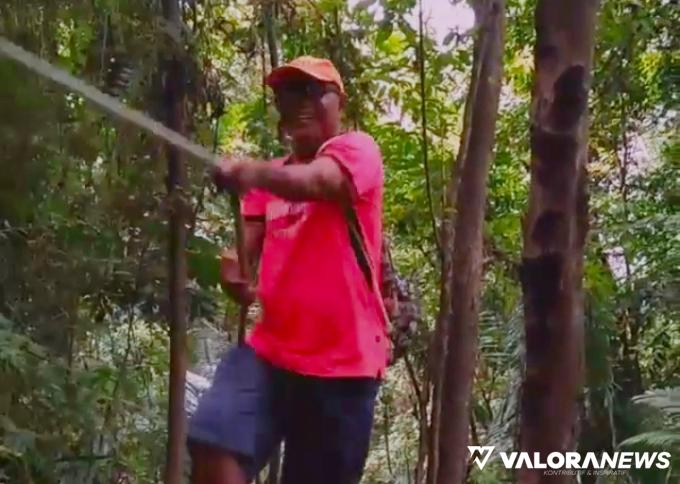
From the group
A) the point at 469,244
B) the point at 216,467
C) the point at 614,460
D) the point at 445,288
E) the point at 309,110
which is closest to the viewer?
the point at 216,467

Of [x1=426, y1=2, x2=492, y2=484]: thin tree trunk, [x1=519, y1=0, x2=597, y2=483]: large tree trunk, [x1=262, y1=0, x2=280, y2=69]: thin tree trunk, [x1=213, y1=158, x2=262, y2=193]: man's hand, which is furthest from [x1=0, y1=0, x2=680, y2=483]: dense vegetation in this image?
[x1=213, y1=158, x2=262, y2=193]: man's hand

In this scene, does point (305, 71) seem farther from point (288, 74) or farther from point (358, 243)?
point (358, 243)

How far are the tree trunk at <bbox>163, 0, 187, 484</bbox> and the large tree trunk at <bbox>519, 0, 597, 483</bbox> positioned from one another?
152cm

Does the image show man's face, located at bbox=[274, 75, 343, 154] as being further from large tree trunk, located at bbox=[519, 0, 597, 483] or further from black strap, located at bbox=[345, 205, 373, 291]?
large tree trunk, located at bbox=[519, 0, 597, 483]

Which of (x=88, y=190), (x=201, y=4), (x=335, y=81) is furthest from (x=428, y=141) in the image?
(x=335, y=81)

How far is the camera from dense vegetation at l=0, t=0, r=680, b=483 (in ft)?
10.8

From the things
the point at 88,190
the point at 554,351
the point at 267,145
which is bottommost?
the point at 554,351

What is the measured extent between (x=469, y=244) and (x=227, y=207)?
0.94 meters

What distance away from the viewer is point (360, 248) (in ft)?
6.86

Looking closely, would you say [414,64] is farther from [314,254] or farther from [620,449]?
[314,254]

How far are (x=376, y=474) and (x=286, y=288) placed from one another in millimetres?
4847

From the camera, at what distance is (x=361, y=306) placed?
2.10 m

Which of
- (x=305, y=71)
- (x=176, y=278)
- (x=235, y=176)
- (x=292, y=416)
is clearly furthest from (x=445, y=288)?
(x=235, y=176)

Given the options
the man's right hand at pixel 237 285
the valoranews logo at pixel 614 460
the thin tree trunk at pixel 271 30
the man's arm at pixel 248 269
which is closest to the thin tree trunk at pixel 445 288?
the valoranews logo at pixel 614 460
